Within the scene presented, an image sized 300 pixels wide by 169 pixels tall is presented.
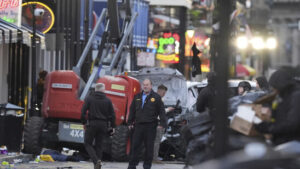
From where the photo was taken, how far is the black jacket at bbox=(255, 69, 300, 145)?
10.2m

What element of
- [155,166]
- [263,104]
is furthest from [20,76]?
[263,104]

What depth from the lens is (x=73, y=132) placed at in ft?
66.9

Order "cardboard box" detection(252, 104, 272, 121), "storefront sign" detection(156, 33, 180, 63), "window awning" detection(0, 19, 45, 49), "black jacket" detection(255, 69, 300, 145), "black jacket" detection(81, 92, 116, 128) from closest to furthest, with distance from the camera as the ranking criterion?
"black jacket" detection(255, 69, 300, 145)
"cardboard box" detection(252, 104, 272, 121)
"black jacket" detection(81, 92, 116, 128)
"window awning" detection(0, 19, 45, 49)
"storefront sign" detection(156, 33, 180, 63)

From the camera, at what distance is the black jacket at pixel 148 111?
16433mm

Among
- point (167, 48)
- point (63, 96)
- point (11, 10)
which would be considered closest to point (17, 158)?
point (63, 96)

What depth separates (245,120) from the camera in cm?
1085

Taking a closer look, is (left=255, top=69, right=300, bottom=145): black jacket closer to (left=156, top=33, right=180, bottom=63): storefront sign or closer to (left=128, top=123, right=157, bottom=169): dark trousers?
(left=128, top=123, right=157, bottom=169): dark trousers

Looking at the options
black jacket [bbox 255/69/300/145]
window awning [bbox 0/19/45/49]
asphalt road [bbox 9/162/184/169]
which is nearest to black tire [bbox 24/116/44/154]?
asphalt road [bbox 9/162/184/169]

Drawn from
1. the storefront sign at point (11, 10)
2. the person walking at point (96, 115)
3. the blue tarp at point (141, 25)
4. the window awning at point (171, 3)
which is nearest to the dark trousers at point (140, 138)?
the person walking at point (96, 115)

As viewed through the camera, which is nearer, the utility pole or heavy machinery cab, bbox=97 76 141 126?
the utility pole

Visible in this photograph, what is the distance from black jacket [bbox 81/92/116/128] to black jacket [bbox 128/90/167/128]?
0.81 meters

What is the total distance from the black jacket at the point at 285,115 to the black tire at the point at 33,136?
10.1 meters

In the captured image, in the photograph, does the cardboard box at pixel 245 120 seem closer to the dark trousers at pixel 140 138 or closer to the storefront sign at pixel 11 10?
the dark trousers at pixel 140 138

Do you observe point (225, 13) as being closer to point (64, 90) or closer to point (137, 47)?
point (64, 90)
